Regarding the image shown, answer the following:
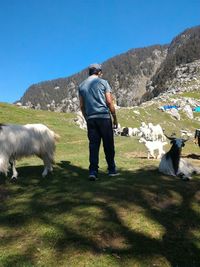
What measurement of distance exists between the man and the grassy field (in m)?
0.78

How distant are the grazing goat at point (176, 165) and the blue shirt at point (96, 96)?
2.34m

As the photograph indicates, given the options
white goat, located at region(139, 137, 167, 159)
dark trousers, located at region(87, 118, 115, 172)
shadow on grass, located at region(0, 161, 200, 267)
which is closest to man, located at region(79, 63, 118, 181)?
dark trousers, located at region(87, 118, 115, 172)

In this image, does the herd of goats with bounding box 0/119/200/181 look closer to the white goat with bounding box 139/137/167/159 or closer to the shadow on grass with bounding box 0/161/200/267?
the shadow on grass with bounding box 0/161/200/267

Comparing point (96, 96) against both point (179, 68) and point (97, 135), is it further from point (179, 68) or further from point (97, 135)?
point (179, 68)

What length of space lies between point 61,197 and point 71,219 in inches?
53.5

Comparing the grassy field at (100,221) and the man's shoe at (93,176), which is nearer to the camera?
the grassy field at (100,221)

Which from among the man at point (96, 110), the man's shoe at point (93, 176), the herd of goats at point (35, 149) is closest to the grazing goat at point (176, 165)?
the herd of goats at point (35, 149)

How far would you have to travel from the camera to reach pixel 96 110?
951 centimetres

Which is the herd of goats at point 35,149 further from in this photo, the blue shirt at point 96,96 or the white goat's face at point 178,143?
the blue shirt at point 96,96

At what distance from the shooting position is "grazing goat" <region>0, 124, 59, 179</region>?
32.2 feet

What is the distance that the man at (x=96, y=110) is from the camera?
31.1ft

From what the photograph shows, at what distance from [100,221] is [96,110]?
11.7ft

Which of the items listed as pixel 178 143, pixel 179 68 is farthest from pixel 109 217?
pixel 179 68

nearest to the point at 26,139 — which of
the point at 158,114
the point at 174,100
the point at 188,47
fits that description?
the point at 158,114
